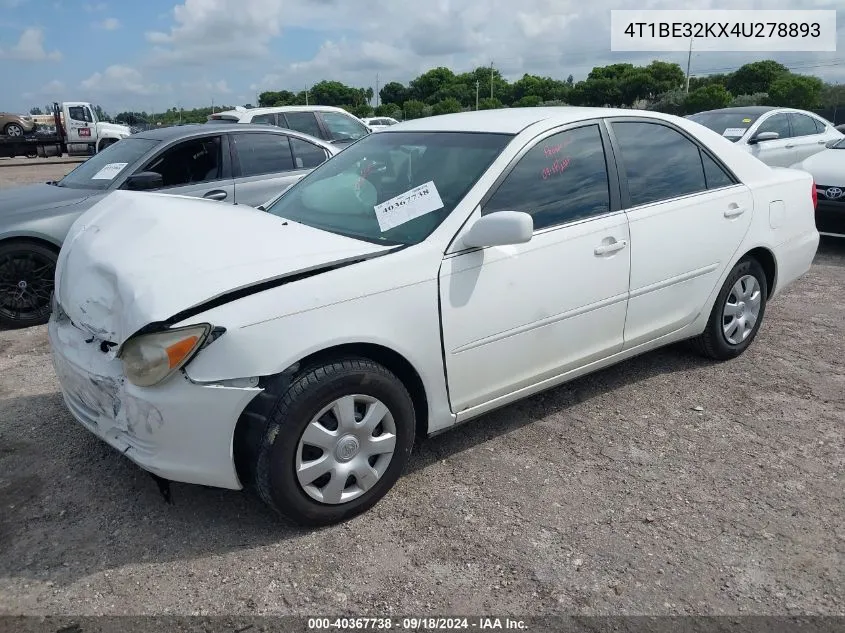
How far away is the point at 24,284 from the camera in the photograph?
18.2 feet

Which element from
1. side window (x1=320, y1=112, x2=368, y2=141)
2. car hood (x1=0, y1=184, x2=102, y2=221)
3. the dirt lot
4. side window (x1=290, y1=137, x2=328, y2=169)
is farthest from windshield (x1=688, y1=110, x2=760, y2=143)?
car hood (x1=0, y1=184, x2=102, y2=221)

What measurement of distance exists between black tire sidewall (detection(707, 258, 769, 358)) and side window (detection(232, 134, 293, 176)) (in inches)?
167

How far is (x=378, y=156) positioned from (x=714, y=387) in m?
2.43

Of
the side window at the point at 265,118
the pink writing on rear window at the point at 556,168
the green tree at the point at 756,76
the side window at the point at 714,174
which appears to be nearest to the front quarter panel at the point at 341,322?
the pink writing on rear window at the point at 556,168

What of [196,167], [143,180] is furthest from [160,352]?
[196,167]

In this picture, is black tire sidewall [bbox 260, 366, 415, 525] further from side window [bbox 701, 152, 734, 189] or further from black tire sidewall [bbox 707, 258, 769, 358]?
side window [bbox 701, 152, 734, 189]

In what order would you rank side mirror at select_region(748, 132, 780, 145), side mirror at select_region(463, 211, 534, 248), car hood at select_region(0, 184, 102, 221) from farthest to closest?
side mirror at select_region(748, 132, 780, 145)
car hood at select_region(0, 184, 102, 221)
side mirror at select_region(463, 211, 534, 248)

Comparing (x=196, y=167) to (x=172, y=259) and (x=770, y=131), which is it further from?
(x=770, y=131)

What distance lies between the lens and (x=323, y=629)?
7.47ft

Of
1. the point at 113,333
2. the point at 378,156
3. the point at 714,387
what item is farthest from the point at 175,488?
the point at 714,387

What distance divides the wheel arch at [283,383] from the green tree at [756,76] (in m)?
51.1

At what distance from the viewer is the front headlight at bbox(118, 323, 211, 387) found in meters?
2.43

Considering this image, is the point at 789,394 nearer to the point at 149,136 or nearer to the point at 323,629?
the point at 323,629

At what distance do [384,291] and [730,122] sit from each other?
9480 mm
